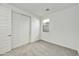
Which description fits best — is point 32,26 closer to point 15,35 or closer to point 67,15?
point 15,35

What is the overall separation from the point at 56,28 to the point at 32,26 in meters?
1.59

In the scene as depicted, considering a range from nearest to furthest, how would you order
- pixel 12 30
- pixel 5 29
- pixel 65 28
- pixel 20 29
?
pixel 5 29
pixel 12 30
pixel 65 28
pixel 20 29

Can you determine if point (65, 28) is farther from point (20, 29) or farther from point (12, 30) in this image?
point (12, 30)

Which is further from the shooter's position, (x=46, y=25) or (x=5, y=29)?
(x=46, y=25)

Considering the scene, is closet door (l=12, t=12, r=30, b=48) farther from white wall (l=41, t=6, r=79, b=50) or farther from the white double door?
white wall (l=41, t=6, r=79, b=50)

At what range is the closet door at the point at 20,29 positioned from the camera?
9.96 ft

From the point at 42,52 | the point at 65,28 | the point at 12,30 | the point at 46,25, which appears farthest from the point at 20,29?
the point at 65,28

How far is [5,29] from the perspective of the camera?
8.33ft

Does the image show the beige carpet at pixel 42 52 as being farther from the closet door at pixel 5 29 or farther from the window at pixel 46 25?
the window at pixel 46 25

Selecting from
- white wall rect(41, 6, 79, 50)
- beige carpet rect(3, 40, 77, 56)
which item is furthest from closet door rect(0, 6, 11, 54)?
white wall rect(41, 6, 79, 50)

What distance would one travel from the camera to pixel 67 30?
3129 millimetres

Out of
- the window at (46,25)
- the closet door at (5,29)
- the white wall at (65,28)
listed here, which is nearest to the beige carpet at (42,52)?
the closet door at (5,29)

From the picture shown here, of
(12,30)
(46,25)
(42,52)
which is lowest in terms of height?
(42,52)

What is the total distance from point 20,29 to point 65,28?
7.85 feet
